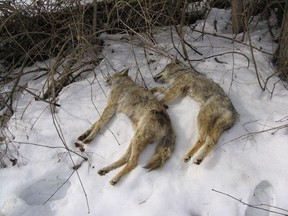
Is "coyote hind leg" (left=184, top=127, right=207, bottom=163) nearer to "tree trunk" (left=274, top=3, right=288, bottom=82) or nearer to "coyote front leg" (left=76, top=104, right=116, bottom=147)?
"coyote front leg" (left=76, top=104, right=116, bottom=147)

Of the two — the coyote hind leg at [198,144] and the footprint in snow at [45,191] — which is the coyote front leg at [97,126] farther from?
the coyote hind leg at [198,144]

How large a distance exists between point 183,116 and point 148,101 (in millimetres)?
430

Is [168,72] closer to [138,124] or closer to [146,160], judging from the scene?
[138,124]

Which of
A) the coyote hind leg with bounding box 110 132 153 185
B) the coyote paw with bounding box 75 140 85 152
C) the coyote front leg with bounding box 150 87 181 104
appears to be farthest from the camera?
the coyote front leg with bounding box 150 87 181 104

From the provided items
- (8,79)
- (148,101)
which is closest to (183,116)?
(148,101)

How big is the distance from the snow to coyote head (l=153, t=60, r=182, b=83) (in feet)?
0.34

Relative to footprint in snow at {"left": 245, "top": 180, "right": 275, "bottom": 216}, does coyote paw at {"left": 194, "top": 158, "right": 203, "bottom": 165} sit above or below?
above

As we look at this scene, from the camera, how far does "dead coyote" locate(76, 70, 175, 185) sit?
3.89 metres

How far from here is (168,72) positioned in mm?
4875

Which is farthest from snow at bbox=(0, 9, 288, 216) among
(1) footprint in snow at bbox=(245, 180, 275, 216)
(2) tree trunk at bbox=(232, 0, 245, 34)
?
Result: (2) tree trunk at bbox=(232, 0, 245, 34)

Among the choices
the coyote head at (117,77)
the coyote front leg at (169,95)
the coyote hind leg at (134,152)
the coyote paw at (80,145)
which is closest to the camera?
the coyote hind leg at (134,152)

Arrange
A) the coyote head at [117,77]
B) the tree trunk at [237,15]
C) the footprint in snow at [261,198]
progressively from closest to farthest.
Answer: the footprint in snow at [261,198]
the coyote head at [117,77]
the tree trunk at [237,15]

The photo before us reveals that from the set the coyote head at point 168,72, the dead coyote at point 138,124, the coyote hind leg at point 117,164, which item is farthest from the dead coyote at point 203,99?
the coyote hind leg at point 117,164

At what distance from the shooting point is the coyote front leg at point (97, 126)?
4.24 m
